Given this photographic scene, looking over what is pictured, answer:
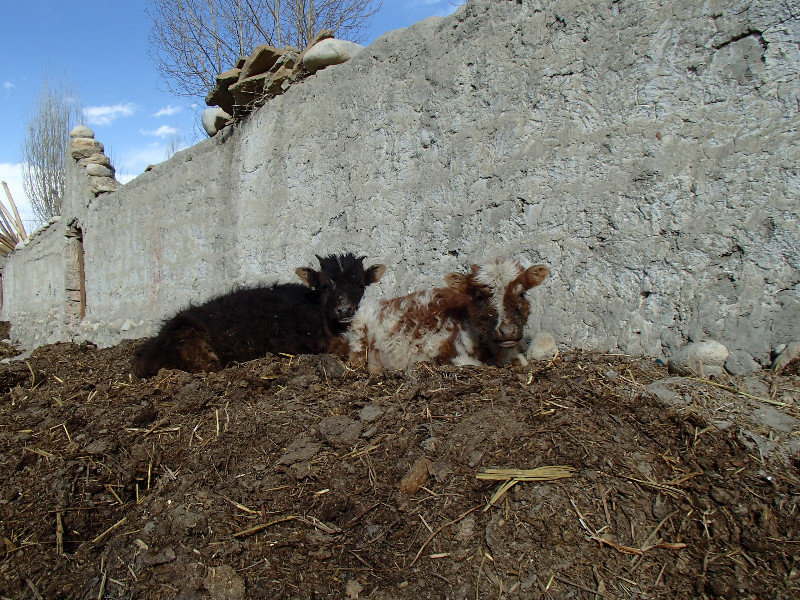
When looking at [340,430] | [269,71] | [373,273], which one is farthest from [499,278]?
[269,71]

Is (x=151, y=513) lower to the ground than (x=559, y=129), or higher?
lower

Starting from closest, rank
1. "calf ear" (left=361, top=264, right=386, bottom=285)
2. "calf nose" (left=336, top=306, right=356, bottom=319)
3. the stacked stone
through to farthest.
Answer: "calf nose" (left=336, top=306, right=356, bottom=319)
"calf ear" (left=361, top=264, right=386, bottom=285)
the stacked stone

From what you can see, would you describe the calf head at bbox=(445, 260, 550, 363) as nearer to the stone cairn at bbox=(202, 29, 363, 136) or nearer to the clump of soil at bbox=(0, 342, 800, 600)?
the clump of soil at bbox=(0, 342, 800, 600)

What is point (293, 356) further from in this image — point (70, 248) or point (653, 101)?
point (70, 248)

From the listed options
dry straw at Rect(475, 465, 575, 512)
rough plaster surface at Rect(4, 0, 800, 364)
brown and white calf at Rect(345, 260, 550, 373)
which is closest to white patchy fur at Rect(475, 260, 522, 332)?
brown and white calf at Rect(345, 260, 550, 373)

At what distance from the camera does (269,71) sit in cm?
677

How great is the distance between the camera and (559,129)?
3.93 meters

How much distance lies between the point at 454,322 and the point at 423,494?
Result: 7.75 ft

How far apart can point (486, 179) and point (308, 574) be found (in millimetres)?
3432

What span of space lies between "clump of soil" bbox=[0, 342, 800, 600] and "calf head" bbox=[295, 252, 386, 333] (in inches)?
54.5

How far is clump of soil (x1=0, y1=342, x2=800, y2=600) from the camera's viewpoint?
1.85 meters

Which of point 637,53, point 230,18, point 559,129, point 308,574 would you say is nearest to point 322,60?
point 559,129

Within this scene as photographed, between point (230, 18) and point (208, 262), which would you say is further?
point (230, 18)

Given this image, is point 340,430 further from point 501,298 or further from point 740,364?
point 740,364
